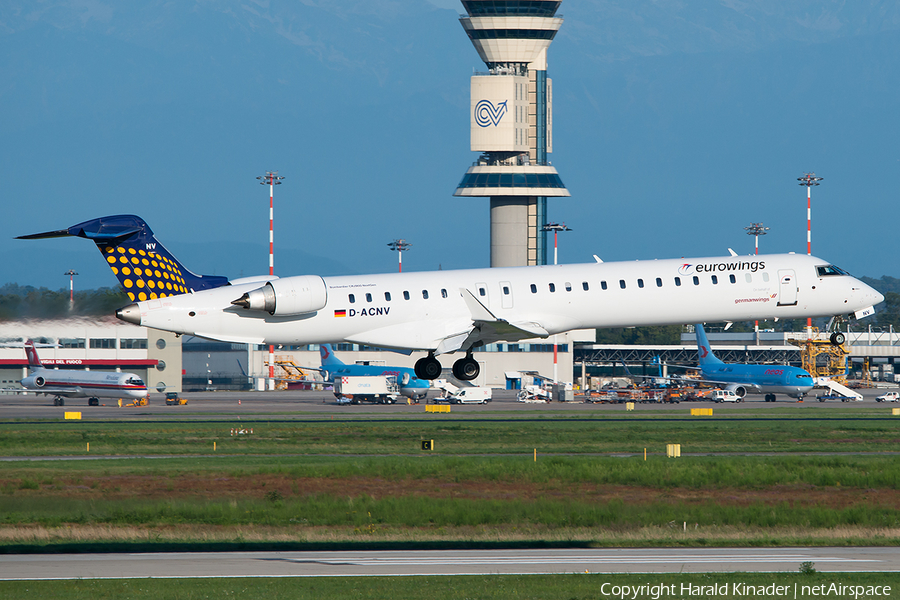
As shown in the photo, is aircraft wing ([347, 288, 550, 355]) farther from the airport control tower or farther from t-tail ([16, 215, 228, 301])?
the airport control tower

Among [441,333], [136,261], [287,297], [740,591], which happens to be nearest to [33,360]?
[136,261]

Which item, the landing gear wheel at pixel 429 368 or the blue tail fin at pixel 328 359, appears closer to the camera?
the landing gear wheel at pixel 429 368

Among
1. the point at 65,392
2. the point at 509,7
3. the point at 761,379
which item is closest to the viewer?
the point at 65,392

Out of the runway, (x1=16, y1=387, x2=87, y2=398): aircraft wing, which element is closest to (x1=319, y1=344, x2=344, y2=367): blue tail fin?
(x1=16, y1=387, x2=87, y2=398): aircraft wing

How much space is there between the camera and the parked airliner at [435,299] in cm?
3906

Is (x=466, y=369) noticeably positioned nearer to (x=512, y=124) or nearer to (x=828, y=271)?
(x=828, y=271)

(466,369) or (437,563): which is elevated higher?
(466,369)

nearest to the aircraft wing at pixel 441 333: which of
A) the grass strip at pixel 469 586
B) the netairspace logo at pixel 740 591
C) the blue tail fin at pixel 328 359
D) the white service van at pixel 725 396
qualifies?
the grass strip at pixel 469 586

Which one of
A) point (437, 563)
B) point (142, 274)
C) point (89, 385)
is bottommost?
point (437, 563)

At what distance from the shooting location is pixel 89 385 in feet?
280

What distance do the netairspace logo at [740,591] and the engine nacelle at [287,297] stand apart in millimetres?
22847

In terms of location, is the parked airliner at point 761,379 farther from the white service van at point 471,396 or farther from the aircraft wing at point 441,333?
the aircraft wing at point 441,333

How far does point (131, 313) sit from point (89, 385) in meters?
49.7

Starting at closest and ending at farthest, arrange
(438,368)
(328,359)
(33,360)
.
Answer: (438,368) → (33,360) → (328,359)
